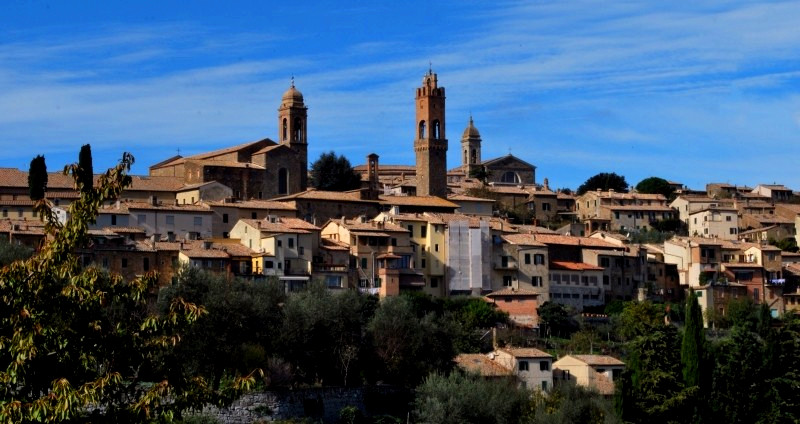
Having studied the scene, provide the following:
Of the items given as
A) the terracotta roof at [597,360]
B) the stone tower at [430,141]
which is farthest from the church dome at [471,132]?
the terracotta roof at [597,360]

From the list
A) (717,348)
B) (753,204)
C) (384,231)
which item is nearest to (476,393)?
(717,348)

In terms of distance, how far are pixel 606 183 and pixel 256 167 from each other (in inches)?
1237

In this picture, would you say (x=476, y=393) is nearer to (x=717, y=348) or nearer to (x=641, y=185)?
(x=717, y=348)

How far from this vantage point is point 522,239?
228ft

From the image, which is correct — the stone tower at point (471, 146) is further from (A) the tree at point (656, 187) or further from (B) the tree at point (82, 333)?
(B) the tree at point (82, 333)

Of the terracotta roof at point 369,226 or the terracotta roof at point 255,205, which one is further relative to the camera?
the terracotta roof at point 255,205

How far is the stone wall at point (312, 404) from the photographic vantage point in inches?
1592

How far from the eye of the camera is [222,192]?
73.4 metres

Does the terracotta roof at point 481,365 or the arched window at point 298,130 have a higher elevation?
the arched window at point 298,130

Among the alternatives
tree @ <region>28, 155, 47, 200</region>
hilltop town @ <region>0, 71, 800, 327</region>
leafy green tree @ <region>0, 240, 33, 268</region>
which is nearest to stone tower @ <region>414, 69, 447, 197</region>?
hilltop town @ <region>0, 71, 800, 327</region>

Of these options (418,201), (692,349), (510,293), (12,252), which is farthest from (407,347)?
(418,201)

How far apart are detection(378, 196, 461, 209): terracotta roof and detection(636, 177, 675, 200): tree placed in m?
27.9

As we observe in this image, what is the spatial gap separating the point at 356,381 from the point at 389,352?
1.56 meters

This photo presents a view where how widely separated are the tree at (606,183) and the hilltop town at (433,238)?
23.4 feet
